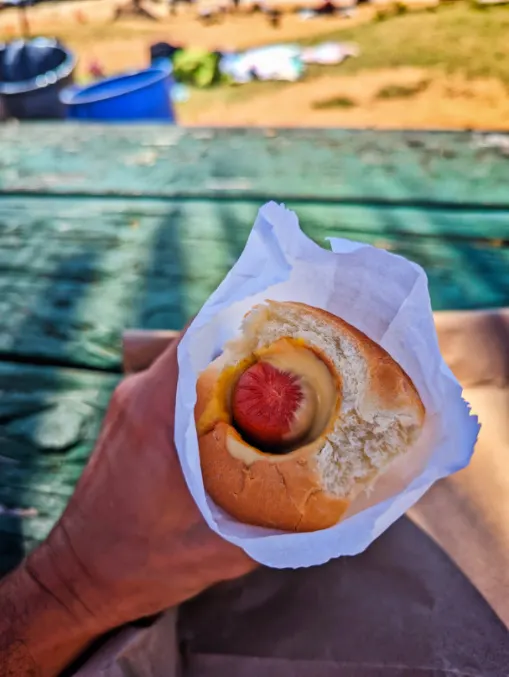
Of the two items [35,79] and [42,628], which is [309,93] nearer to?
[35,79]

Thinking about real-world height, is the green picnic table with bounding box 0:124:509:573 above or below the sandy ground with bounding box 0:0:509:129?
above

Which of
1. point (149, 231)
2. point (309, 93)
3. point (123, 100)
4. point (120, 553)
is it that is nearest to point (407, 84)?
point (309, 93)

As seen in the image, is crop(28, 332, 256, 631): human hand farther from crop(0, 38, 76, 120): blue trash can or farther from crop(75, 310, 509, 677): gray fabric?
crop(0, 38, 76, 120): blue trash can

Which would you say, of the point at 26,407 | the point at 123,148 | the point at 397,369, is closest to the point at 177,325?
the point at 26,407

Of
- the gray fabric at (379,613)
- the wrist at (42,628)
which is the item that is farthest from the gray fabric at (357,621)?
the wrist at (42,628)

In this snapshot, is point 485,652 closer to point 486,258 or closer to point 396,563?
point 396,563

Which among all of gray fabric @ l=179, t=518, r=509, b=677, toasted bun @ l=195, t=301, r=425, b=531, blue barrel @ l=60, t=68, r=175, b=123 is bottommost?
blue barrel @ l=60, t=68, r=175, b=123

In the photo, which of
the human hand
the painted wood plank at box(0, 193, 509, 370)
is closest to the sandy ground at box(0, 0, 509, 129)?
the painted wood plank at box(0, 193, 509, 370)

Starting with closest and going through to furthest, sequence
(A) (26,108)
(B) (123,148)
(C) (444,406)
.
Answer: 1. (C) (444,406)
2. (B) (123,148)
3. (A) (26,108)
